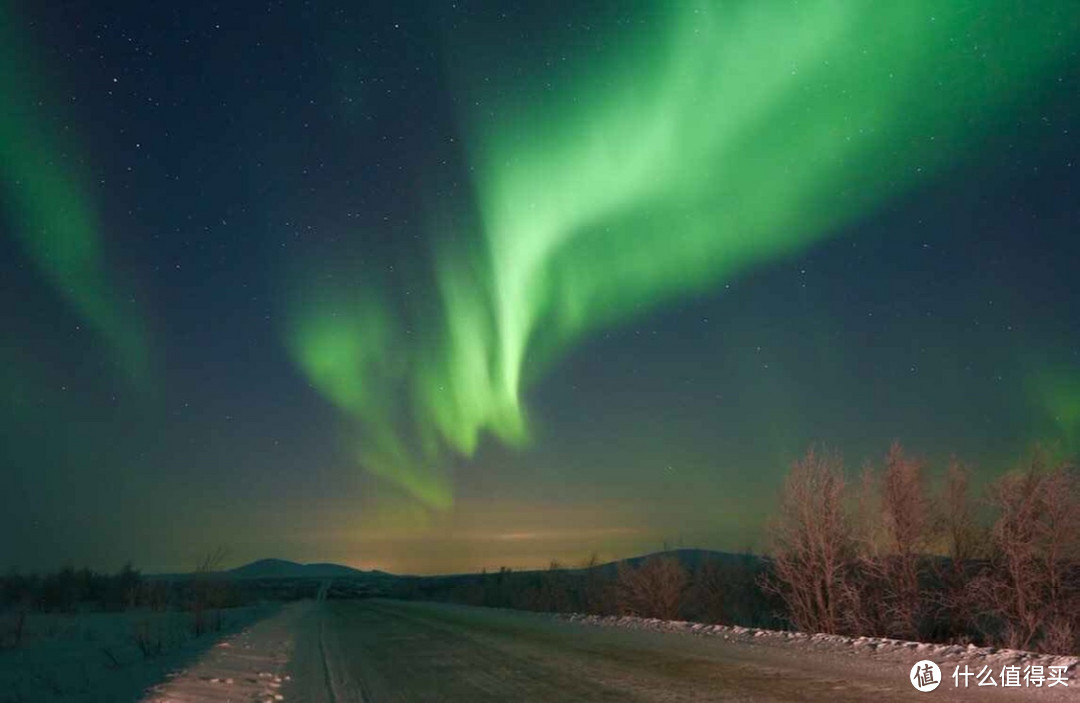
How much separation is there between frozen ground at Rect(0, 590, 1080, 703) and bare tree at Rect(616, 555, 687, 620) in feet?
37.9

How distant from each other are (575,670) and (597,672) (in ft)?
1.85

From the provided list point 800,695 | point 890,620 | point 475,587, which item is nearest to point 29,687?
point 800,695

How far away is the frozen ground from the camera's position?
1035cm

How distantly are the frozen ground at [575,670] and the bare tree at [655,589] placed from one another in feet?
37.9

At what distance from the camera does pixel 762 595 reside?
124 ft

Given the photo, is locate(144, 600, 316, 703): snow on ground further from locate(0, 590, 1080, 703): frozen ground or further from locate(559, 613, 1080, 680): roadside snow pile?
locate(559, 613, 1080, 680): roadside snow pile

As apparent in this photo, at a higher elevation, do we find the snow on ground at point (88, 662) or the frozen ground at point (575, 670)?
the frozen ground at point (575, 670)

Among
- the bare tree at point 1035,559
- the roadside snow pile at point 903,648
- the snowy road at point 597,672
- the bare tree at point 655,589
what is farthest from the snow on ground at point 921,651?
the bare tree at point 655,589

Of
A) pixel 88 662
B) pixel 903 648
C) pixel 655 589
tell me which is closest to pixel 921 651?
pixel 903 648

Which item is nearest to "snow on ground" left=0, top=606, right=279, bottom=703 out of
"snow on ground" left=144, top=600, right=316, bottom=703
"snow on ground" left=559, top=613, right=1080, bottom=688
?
"snow on ground" left=144, top=600, right=316, bottom=703

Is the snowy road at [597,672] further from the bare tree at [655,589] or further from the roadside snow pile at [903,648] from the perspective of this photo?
the bare tree at [655,589]

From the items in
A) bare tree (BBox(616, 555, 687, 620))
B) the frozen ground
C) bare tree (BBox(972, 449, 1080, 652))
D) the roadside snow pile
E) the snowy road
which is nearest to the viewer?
the snowy road

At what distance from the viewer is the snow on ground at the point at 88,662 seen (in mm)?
14188

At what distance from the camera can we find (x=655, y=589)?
109ft
